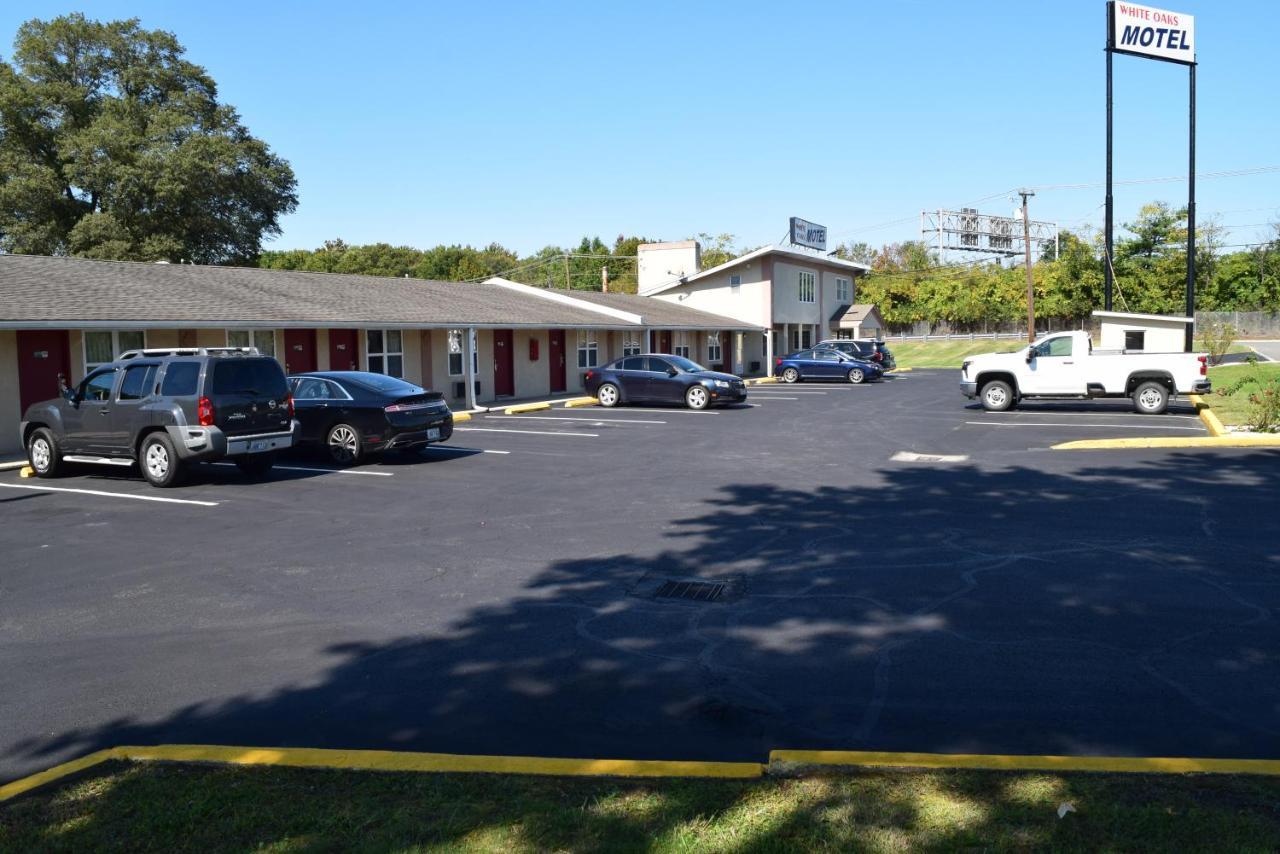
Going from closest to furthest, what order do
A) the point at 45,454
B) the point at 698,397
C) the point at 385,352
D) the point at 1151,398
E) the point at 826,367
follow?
the point at 45,454
the point at 1151,398
the point at 385,352
the point at 698,397
the point at 826,367

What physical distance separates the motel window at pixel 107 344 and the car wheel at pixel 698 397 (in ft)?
43.8

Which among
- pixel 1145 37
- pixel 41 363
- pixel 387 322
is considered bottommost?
pixel 41 363

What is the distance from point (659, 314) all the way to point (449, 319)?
1565 centimetres

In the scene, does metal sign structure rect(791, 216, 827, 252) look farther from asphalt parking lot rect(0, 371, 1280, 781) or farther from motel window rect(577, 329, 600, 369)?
asphalt parking lot rect(0, 371, 1280, 781)

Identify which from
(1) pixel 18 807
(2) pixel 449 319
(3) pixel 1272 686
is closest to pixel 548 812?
(1) pixel 18 807

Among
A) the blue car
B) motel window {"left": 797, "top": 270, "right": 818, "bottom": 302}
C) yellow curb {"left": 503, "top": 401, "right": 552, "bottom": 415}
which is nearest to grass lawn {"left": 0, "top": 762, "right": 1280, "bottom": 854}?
yellow curb {"left": 503, "top": 401, "right": 552, "bottom": 415}

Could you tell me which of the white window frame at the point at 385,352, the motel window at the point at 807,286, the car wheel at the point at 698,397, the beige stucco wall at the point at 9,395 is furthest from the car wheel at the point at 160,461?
the motel window at the point at 807,286

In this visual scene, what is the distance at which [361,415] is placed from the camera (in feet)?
52.7

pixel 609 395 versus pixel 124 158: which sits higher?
pixel 124 158

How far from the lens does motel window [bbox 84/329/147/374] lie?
19016 mm

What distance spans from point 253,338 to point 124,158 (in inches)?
1023

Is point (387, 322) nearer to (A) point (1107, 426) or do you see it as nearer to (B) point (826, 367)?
(A) point (1107, 426)

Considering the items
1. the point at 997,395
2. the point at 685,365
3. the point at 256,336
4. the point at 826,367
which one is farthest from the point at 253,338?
the point at 826,367

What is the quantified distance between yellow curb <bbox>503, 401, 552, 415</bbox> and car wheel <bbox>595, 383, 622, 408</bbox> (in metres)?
1.53
